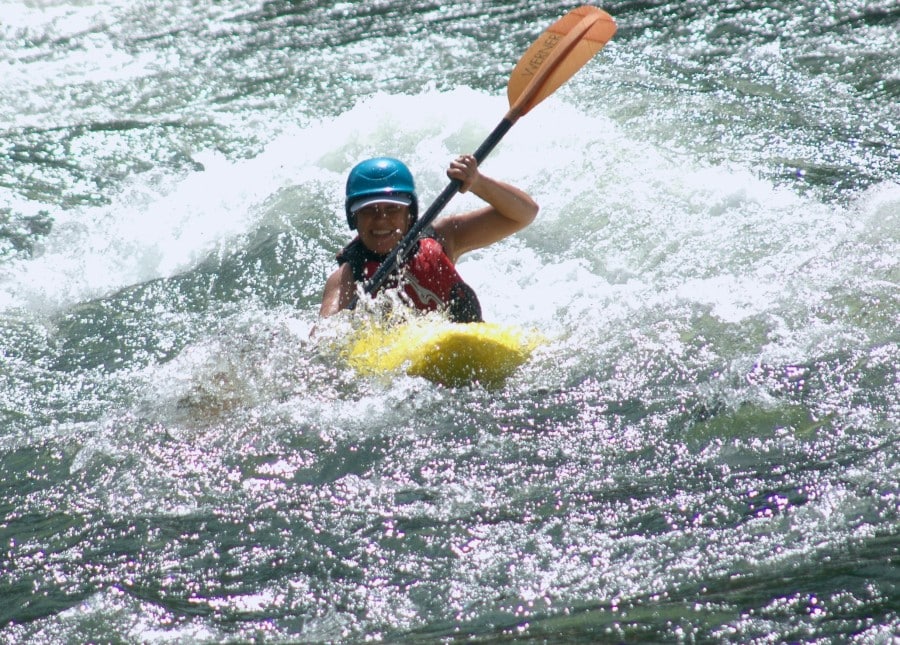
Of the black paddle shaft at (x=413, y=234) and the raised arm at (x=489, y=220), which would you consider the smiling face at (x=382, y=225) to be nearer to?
the black paddle shaft at (x=413, y=234)

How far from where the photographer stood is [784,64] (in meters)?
7.49

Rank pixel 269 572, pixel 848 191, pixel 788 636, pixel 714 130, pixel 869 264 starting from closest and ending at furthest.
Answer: pixel 788 636
pixel 269 572
pixel 869 264
pixel 848 191
pixel 714 130

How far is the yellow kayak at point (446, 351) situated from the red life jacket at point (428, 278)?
0.35m

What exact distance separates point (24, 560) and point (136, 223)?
3.65 metres

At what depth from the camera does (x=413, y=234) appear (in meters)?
4.32

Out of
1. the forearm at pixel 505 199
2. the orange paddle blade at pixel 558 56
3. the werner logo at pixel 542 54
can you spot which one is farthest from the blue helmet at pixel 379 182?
the werner logo at pixel 542 54

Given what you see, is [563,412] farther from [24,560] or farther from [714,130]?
[714,130]

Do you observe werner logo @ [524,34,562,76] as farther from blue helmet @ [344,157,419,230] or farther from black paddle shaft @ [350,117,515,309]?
blue helmet @ [344,157,419,230]

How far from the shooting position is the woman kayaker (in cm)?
443

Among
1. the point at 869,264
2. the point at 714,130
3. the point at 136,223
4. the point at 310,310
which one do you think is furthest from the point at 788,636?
the point at 136,223

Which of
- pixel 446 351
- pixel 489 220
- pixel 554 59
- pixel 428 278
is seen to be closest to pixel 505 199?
pixel 489 220

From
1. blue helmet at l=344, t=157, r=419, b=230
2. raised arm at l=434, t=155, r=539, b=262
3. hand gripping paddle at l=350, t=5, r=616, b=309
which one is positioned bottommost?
raised arm at l=434, t=155, r=539, b=262

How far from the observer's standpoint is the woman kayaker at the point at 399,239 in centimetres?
443

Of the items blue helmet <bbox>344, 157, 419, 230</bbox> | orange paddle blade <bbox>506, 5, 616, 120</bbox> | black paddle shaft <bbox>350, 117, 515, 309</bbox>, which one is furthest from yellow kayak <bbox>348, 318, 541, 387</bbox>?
orange paddle blade <bbox>506, 5, 616, 120</bbox>
